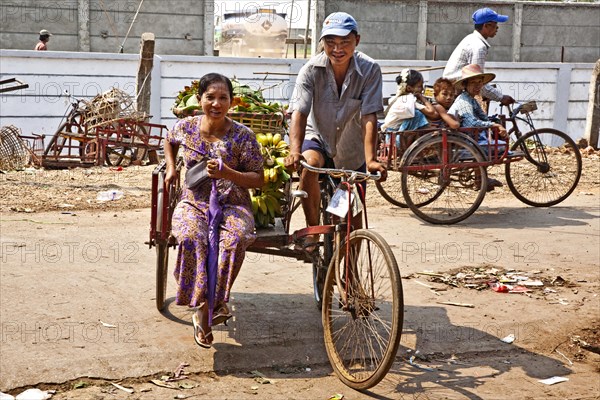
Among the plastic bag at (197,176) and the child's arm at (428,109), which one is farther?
the child's arm at (428,109)

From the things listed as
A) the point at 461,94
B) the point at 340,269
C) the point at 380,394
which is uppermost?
the point at 461,94

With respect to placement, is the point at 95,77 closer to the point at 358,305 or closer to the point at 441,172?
the point at 441,172

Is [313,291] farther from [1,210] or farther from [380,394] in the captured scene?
[1,210]

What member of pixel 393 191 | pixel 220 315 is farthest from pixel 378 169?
pixel 393 191

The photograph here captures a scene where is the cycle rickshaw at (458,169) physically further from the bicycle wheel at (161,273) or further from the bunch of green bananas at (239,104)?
the bicycle wheel at (161,273)

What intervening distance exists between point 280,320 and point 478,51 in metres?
5.08

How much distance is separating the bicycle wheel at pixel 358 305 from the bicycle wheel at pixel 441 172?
3821 mm

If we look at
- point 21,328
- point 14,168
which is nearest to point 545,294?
point 21,328

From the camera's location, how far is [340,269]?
458cm

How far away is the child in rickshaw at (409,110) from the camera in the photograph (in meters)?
8.40

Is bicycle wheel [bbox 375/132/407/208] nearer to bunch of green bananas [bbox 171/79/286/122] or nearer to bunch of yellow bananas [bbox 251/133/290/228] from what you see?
bunch of green bananas [bbox 171/79/286/122]

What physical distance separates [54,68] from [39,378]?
11.6 metres

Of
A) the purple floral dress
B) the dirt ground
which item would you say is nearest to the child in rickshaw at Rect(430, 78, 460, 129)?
the dirt ground

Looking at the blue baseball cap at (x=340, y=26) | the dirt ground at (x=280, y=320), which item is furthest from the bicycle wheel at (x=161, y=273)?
the blue baseball cap at (x=340, y=26)
